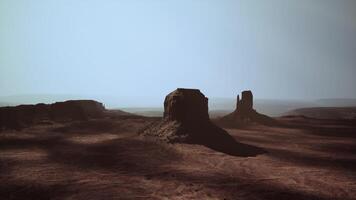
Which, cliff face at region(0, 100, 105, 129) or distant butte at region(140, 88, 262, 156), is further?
cliff face at region(0, 100, 105, 129)

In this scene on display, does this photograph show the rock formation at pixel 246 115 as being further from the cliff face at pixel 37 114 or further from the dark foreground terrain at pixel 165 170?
the cliff face at pixel 37 114

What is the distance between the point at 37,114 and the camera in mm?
40188

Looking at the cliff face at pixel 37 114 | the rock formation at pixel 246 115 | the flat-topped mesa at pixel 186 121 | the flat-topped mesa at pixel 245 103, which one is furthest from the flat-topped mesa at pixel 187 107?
the flat-topped mesa at pixel 245 103

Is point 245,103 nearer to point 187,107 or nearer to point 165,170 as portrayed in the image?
point 187,107

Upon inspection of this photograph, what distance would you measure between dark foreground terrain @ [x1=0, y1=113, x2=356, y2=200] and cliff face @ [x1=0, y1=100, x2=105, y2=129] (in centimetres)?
854

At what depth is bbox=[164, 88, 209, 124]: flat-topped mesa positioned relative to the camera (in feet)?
84.6

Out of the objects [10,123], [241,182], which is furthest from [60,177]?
[10,123]

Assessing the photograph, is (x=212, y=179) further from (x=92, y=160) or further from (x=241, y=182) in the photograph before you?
(x=92, y=160)

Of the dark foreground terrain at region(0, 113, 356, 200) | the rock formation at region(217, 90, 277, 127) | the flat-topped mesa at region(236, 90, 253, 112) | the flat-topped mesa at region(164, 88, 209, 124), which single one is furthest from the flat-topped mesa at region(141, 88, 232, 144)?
the flat-topped mesa at region(236, 90, 253, 112)

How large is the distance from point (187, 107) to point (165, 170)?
10.2 m

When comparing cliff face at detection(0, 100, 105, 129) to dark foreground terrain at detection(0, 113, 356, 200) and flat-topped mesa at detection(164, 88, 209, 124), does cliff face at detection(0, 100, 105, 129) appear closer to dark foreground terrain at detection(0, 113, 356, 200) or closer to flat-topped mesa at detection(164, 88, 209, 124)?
dark foreground terrain at detection(0, 113, 356, 200)

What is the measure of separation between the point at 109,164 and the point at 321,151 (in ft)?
48.1

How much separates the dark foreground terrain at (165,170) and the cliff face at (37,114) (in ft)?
28.0

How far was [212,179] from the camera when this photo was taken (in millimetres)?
14359
